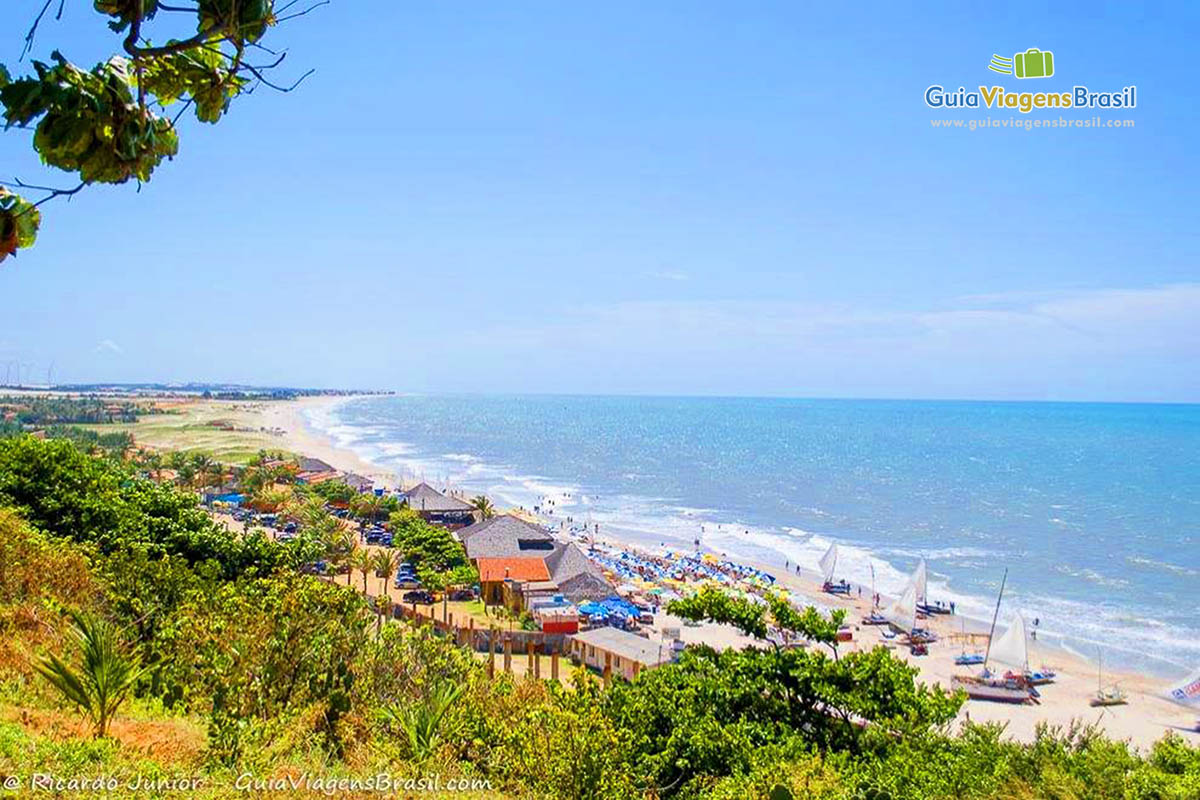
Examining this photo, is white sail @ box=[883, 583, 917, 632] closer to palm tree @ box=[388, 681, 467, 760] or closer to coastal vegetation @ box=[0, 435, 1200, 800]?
coastal vegetation @ box=[0, 435, 1200, 800]

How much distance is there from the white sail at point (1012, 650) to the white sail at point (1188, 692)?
3.24 m

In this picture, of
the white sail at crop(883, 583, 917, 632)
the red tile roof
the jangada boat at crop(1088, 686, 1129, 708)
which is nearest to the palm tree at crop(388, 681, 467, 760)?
the red tile roof

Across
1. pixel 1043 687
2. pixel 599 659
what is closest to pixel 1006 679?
pixel 1043 687

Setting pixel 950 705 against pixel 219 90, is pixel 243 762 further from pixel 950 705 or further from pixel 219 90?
pixel 950 705

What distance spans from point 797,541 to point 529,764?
3334 centimetres

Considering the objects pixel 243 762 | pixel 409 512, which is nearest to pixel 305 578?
pixel 243 762

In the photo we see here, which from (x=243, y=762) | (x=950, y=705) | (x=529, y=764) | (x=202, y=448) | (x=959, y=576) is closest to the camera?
(x=243, y=762)

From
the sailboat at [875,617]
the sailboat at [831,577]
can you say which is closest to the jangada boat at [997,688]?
the sailboat at [875,617]

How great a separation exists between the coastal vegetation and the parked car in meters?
13.6

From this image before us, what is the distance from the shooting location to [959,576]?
30953 millimetres

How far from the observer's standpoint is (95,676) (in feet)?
18.1

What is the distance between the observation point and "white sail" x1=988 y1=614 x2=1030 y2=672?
2027cm

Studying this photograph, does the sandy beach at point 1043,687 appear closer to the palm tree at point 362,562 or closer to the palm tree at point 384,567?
the palm tree at point 384,567

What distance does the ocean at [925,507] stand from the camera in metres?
27.6
